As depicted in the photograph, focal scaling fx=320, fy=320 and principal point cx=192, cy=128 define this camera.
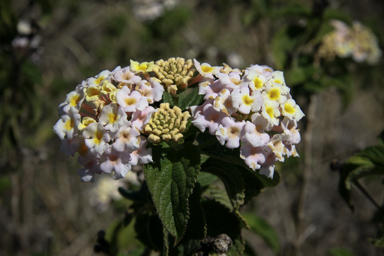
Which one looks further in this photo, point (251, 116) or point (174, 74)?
point (174, 74)

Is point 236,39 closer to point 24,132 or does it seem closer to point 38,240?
point 24,132

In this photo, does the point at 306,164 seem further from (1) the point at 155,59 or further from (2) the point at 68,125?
(1) the point at 155,59

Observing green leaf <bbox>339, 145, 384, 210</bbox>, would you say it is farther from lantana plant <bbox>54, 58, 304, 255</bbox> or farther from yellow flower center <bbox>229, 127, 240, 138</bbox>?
yellow flower center <bbox>229, 127, 240, 138</bbox>

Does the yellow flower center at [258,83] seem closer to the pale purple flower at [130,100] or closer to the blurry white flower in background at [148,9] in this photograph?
the pale purple flower at [130,100]

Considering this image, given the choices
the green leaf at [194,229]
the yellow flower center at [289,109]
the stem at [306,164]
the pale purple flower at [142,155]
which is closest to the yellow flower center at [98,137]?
the pale purple flower at [142,155]

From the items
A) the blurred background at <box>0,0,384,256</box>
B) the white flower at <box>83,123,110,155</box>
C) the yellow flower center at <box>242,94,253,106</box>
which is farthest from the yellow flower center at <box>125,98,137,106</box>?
the blurred background at <box>0,0,384,256</box>

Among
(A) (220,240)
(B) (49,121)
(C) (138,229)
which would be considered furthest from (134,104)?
(B) (49,121)

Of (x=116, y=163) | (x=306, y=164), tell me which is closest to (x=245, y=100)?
(x=116, y=163)
